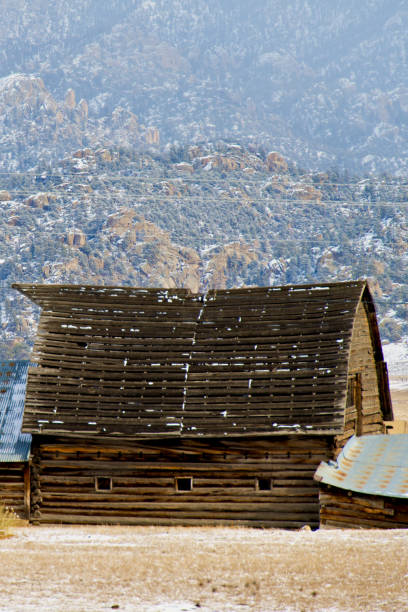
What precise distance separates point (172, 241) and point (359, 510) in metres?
156

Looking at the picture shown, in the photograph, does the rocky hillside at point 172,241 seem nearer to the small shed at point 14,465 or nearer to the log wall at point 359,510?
the small shed at point 14,465

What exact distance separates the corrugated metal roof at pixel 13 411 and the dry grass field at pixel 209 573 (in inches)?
170

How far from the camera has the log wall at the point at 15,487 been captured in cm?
2373

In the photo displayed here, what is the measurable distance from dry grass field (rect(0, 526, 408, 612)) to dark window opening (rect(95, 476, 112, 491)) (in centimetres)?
383

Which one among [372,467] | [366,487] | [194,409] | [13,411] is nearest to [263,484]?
[194,409]

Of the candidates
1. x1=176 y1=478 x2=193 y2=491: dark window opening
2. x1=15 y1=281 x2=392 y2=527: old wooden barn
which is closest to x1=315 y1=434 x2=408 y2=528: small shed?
x1=15 y1=281 x2=392 y2=527: old wooden barn

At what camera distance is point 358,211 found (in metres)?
194

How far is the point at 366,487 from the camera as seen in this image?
69.1 ft

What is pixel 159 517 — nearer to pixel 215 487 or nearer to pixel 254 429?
pixel 215 487

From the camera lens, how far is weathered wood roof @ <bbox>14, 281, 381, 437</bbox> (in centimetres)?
2309

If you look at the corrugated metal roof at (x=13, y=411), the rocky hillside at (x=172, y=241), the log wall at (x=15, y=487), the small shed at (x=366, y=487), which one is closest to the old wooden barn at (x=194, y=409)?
the log wall at (x=15, y=487)

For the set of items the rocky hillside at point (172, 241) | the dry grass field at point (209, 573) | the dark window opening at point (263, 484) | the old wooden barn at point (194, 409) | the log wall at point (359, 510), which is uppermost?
the rocky hillside at point (172, 241)

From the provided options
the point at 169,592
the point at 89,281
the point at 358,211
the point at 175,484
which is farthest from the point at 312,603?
the point at 358,211

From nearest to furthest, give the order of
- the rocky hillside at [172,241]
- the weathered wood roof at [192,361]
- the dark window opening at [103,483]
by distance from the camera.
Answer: the weathered wood roof at [192,361], the dark window opening at [103,483], the rocky hillside at [172,241]
